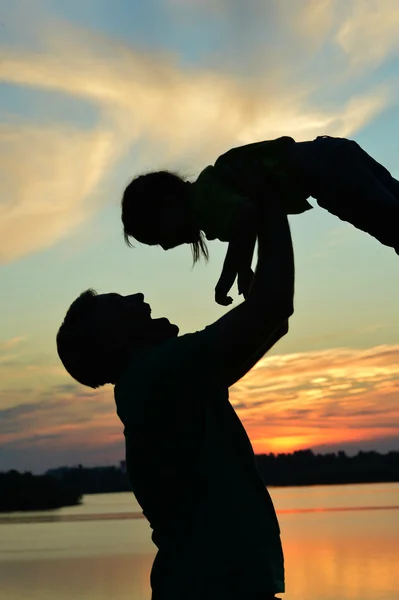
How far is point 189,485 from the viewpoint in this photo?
90.5 inches

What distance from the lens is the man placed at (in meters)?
2.21

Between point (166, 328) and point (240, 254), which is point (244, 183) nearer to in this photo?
point (240, 254)

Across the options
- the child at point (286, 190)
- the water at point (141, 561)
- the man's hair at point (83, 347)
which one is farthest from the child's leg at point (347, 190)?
the water at point (141, 561)

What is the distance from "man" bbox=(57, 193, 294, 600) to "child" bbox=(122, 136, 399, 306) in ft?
0.82

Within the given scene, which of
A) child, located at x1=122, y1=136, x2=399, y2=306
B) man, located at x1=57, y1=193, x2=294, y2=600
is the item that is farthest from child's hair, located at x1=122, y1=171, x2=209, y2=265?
man, located at x1=57, y1=193, x2=294, y2=600

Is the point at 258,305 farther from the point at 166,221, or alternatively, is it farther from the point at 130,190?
the point at 130,190

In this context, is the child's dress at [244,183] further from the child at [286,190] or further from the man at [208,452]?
the man at [208,452]

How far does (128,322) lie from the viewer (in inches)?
100.0

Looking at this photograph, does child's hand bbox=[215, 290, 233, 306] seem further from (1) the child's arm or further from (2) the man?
(2) the man

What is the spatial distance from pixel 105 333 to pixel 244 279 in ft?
1.86

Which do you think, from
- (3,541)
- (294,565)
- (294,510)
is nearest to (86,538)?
(3,541)

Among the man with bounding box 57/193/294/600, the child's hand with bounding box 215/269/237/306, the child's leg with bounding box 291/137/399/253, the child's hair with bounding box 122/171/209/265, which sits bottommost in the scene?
the man with bounding box 57/193/294/600

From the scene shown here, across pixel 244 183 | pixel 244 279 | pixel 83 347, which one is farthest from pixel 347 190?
pixel 83 347

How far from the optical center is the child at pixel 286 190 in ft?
8.87
